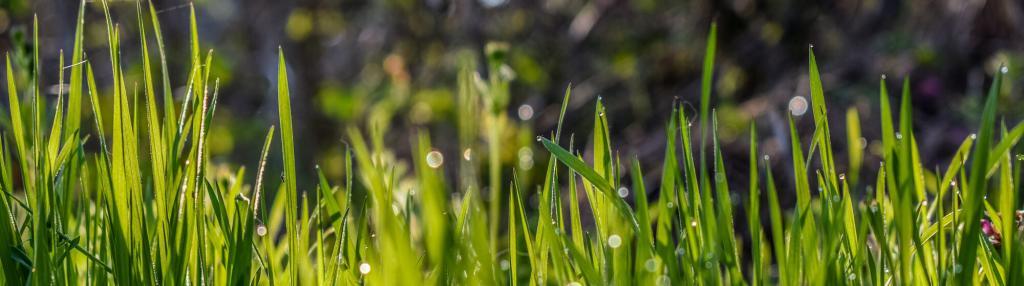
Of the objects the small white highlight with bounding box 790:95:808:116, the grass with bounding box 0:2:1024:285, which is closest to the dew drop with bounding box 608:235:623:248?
the grass with bounding box 0:2:1024:285

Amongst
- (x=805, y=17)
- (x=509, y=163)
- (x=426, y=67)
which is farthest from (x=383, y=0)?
(x=805, y=17)

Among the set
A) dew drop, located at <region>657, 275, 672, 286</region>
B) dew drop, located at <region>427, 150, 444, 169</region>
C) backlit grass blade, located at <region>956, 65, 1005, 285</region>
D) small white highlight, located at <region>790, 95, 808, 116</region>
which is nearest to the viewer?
backlit grass blade, located at <region>956, 65, 1005, 285</region>

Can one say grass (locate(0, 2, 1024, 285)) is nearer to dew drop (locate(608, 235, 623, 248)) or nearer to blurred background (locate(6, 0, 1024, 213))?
dew drop (locate(608, 235, 623, 248))

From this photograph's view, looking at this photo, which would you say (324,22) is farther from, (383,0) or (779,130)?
(779,130)

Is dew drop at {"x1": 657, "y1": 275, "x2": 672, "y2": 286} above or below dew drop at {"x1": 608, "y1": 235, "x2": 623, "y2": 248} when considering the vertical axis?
below

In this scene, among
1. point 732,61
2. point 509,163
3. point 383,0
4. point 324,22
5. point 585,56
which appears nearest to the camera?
point 509,163

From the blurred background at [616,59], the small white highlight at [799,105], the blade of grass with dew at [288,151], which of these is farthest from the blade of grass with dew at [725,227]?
the small white highlight at [799,105]

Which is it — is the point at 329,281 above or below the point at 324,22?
below
